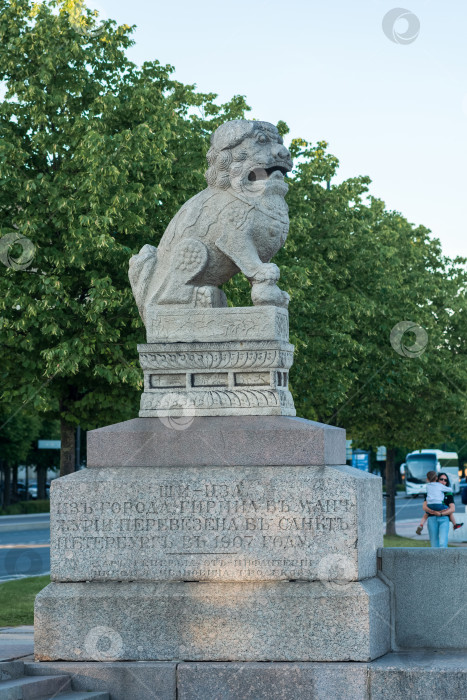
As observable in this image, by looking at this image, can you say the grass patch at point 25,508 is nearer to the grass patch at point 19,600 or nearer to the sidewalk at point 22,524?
the sidewalk at point 22,524

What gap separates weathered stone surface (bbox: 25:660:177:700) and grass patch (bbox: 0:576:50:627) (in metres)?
5.42

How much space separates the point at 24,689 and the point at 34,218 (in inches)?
454

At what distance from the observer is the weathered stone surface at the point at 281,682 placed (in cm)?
814

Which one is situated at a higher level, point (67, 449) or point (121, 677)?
point (67, 449)

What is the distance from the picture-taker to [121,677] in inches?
333

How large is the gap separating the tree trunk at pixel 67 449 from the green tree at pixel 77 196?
1.6 inches

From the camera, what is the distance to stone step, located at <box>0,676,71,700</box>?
779 cm

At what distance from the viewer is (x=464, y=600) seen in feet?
29.6

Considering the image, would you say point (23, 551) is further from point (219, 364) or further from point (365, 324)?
point (219, 364)

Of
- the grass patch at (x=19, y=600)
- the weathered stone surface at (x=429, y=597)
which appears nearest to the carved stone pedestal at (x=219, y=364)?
the weathered stone surface at (x=429, y=597)

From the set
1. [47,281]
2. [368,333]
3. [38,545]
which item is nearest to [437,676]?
[47,281]

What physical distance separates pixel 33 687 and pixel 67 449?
12.8 metres

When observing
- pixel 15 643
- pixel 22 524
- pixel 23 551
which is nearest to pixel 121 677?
pixel 15 643

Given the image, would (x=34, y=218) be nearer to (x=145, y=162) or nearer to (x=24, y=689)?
(x=145, y=162)
